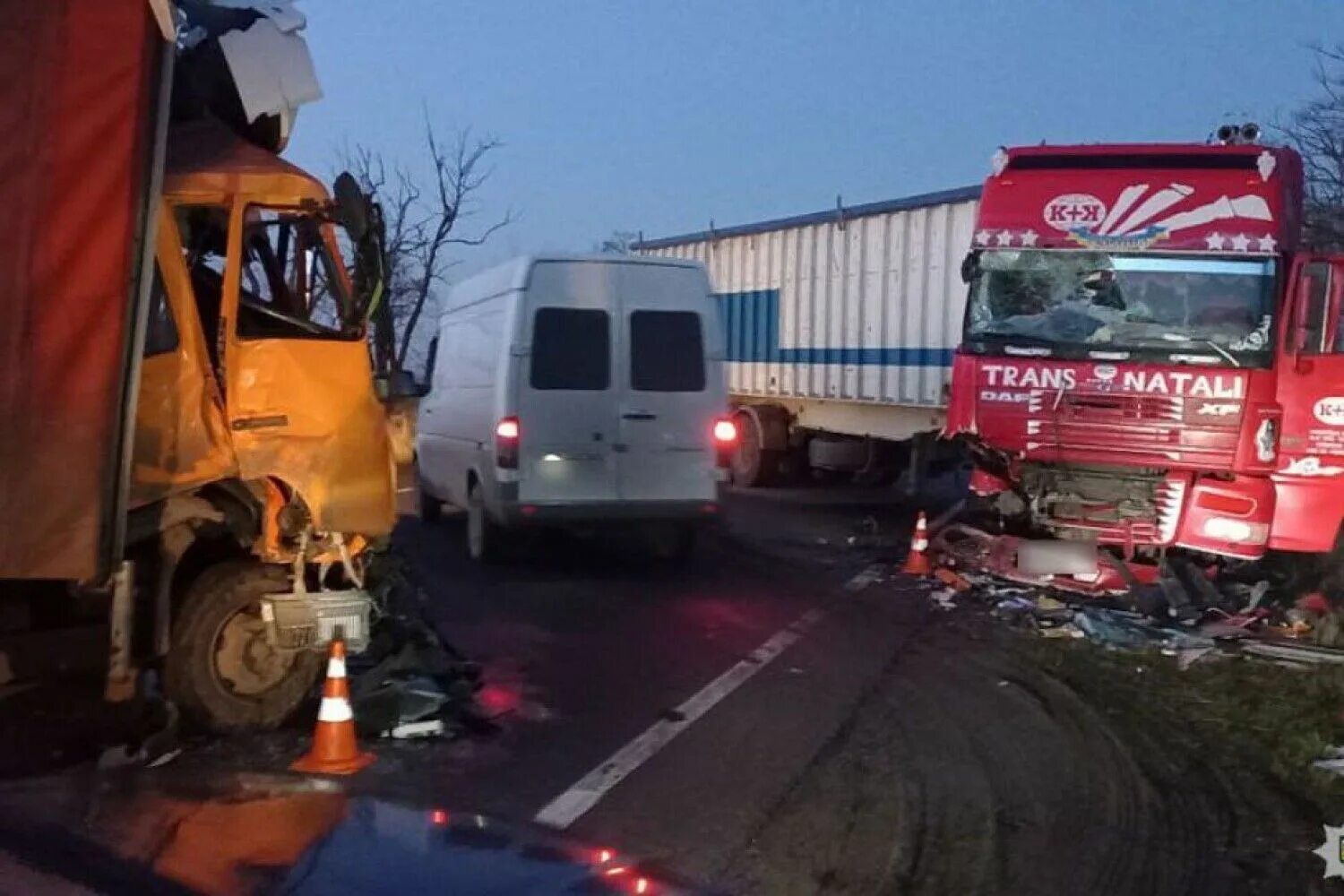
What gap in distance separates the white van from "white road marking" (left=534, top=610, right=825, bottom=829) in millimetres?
2248

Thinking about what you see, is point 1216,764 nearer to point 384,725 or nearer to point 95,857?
point 384,725

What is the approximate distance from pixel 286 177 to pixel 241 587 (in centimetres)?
198

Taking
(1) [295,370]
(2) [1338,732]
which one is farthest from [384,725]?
(2) [1338,732]

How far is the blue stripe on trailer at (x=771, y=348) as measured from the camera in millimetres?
16969

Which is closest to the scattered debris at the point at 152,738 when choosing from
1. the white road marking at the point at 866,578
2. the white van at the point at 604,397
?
the white van at the point at 604,397

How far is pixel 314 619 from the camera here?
7.27 m

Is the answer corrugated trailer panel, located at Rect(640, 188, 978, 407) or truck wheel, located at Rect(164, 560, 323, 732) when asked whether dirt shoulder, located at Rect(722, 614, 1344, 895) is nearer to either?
truck wheel, located at Rect(164, 560, 323, 732)

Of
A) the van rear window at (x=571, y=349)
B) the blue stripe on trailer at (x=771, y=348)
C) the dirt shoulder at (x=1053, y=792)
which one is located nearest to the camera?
the dirt shoulder at (x=1053, y=792)

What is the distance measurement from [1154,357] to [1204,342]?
37 centimetres

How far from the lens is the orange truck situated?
5977 mm

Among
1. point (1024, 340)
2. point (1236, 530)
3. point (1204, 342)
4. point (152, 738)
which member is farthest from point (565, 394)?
point (152, 738)

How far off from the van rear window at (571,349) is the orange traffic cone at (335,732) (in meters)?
5.53

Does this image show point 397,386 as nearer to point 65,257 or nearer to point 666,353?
point 65,257

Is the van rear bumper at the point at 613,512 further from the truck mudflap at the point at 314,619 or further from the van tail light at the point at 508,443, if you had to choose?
the truck mudflap at the point at 314,619
